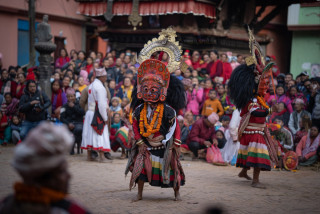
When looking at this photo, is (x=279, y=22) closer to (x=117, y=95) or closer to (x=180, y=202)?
(x=117, y=95)

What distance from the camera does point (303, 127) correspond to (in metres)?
10.9

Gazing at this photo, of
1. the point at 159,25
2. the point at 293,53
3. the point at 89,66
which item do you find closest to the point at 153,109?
the point at 89,66

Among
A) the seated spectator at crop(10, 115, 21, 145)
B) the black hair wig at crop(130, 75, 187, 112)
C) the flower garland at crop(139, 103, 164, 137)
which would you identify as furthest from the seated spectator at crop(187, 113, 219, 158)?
the seated spectator at crop(10, 115, 21, 145)

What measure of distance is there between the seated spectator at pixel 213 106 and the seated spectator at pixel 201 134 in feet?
2.57

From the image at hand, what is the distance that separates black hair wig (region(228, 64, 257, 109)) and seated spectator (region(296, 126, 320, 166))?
137 inches

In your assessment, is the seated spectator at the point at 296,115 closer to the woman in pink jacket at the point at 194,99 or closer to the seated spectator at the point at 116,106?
the woman in pink jacket at the point at 194,99

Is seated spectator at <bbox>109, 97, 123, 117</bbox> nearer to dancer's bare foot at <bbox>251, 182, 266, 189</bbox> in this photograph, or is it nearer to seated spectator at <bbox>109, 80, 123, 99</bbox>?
seated spectator at <bbox>109, 80, 123, 99</bbox>

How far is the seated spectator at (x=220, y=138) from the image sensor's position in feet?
35.8

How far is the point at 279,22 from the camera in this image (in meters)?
24.5

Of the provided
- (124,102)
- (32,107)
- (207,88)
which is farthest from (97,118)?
(207,88)

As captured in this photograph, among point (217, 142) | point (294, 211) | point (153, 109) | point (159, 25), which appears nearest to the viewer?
point (294, 211)

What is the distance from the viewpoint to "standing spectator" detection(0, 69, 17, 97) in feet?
42.8

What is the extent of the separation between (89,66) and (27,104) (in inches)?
211

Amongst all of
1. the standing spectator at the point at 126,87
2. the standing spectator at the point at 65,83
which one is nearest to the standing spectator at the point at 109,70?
the standing spectator at the point at 126,87
